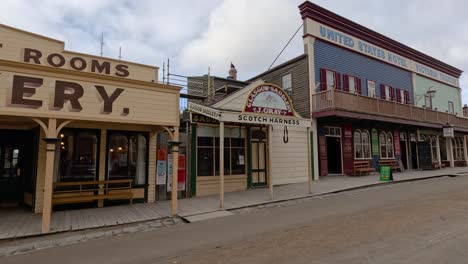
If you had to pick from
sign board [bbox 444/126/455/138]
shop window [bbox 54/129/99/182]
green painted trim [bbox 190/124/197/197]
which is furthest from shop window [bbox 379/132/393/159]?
shop window [bbox 54/129/99/182]

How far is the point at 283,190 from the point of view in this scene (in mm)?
11688

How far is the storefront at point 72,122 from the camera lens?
6.51 metres

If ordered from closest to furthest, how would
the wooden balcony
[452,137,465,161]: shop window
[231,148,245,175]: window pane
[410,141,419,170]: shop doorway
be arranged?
1. [231,148,245,175]: window pane
2. the wooden balcony
3. [410,141,419,170]: shop doorway
4. [452,137,465,161]: shop window

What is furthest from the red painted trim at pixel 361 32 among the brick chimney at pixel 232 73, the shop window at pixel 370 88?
the brick chimney at pixel 232 73

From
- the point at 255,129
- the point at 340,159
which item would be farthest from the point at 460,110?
the point at 255,129

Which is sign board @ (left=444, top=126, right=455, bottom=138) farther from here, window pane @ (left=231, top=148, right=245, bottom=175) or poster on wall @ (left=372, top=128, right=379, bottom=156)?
window pane @ (left=231, top=148, right=245, bottom=175)

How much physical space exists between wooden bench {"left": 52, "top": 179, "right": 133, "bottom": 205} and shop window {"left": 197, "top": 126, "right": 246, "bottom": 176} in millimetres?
2848

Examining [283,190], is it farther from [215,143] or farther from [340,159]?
[340,159]

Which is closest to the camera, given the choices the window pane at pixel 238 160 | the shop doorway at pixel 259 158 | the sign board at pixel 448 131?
the window pane at pixel 238 160

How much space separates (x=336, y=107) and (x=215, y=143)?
6.51 m

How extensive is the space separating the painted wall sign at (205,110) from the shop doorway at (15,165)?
17.2 ft

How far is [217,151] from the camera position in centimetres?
1175

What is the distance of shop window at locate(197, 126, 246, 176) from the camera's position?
11336 millimetres

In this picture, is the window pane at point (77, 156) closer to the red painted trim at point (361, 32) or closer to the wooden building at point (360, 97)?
the wooden building at point (360, 97)
